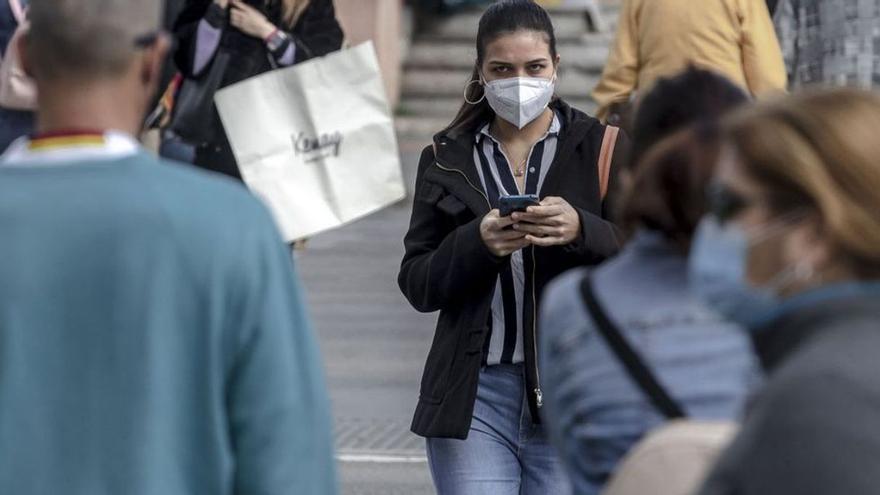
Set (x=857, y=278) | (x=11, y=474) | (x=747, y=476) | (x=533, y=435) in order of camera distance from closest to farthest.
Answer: (x=747, y=476) < (x=857, y=278) < (x=11, y=474) < (x=533, y=435)

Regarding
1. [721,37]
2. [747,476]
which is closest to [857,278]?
[747,476]

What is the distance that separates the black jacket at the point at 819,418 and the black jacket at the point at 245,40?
16.1 feet

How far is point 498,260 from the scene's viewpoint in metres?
4.48

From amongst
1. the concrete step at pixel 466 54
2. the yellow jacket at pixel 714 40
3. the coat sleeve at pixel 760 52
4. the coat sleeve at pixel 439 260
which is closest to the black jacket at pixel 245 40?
the yellow jacket at pixel 714 40

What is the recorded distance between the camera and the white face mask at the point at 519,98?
4734mm

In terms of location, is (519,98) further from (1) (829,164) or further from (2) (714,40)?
(1) (829,164)

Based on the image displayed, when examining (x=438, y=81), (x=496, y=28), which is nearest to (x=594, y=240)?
(x=496, y=28)

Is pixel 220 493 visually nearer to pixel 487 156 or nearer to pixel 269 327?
pixel 269 327

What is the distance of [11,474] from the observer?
9.20 feet

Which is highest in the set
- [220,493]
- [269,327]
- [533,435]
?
[269,327]

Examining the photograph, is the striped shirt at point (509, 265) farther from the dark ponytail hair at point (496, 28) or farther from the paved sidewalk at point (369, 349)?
the paved sidewalk at point (369, 349)

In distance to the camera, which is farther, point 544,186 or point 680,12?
point 680,12

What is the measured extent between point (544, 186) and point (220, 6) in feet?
8.38

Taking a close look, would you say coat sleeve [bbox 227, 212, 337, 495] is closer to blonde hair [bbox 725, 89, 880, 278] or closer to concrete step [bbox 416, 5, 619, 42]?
blonde hair [bbox 725, 89, 880, 278]
